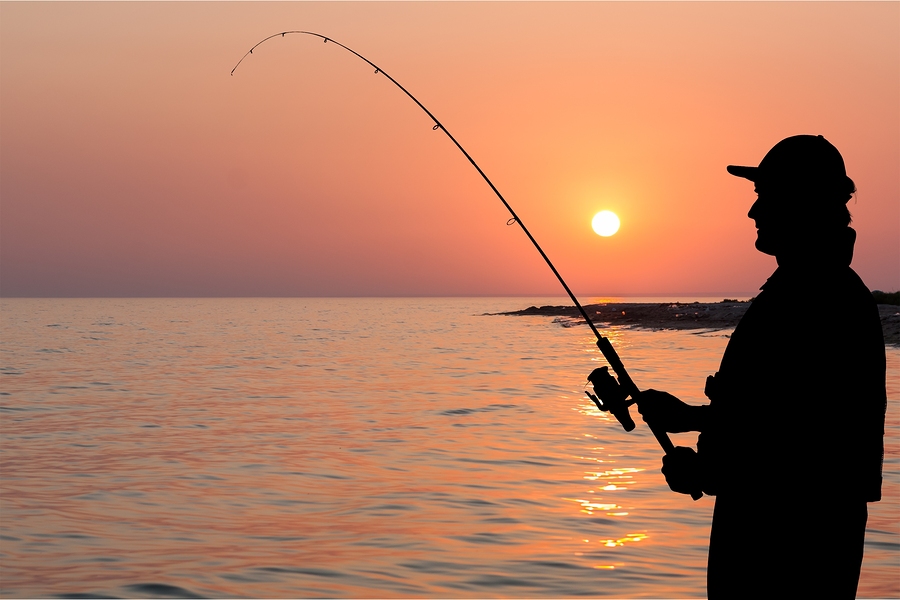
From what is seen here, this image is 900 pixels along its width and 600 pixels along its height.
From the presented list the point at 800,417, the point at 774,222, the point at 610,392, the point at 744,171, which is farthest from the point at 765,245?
the point at 610,392

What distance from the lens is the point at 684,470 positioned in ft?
9.03

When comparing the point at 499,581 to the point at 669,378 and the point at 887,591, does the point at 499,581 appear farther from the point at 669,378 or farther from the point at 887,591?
the point at 669,378

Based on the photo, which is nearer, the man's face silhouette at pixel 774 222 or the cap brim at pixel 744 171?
the man's face silhouette at pixel 774 222

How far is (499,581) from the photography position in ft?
22.2

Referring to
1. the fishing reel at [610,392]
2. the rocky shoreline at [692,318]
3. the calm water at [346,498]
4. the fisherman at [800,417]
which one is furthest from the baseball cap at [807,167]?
the rocky shoreline at [692,318]

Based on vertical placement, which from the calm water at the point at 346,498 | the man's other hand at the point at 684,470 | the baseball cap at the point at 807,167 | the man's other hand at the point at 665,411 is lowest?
the calm water at the point at 346,498

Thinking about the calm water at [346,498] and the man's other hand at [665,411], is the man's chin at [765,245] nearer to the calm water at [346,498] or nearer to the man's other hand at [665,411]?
the man's other hand at [665,411]

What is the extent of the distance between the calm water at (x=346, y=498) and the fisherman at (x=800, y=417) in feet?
13.4

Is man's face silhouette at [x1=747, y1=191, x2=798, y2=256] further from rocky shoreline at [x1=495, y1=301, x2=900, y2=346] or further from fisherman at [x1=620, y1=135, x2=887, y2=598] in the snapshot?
rocky shoreline at [x1=495, y1=301, x2=900, y2=346]

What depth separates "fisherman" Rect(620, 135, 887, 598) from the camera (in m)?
2.58

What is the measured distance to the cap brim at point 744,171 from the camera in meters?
2.93

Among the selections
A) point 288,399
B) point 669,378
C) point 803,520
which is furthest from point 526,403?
point 803,520

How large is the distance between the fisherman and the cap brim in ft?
0.40

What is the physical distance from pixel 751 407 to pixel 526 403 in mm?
15562
